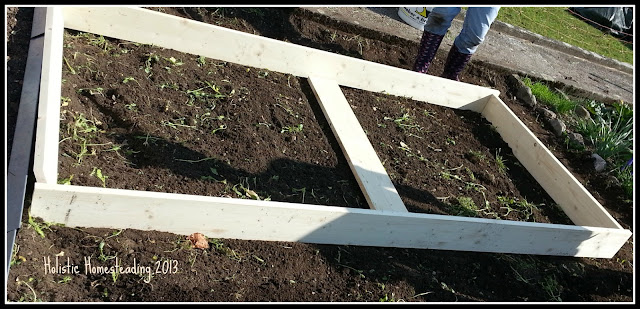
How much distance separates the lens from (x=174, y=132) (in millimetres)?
3543

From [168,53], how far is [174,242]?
5.89 ft

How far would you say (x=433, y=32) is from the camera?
5.04m

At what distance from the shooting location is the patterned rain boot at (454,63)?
17.1 feet

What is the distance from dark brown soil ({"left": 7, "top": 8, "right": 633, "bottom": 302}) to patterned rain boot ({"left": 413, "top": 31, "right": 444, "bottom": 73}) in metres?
0.45

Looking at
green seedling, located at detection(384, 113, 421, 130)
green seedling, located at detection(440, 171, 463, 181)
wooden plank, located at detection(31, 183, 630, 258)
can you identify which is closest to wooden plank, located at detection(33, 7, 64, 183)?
wooden plank, located at detection(31, 183, 630, 258)

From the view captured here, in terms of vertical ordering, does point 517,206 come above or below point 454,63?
below

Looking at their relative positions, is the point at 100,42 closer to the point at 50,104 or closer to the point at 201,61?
the point at 201,61

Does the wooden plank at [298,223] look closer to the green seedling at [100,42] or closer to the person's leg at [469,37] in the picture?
the green seedling at [100,42]

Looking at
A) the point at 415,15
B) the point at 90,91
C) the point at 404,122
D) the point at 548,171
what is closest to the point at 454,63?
the point at 415,15

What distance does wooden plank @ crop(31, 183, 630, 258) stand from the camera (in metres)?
2.67

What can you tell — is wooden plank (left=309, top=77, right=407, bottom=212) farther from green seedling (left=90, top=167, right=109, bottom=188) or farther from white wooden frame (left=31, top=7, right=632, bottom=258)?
green seedling (left=90, top=167, right=109, bottom=188)

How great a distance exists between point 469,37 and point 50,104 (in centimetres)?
326
